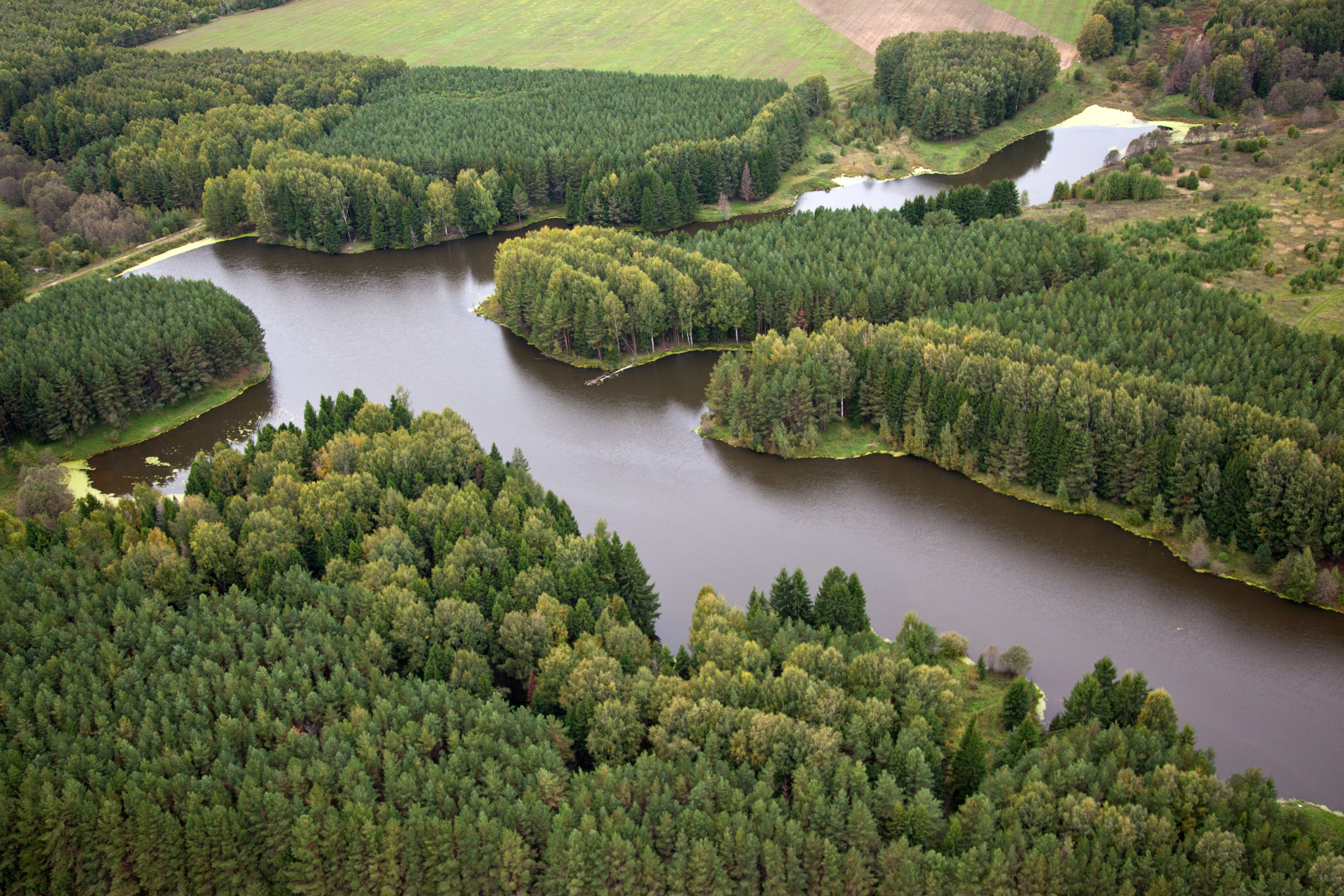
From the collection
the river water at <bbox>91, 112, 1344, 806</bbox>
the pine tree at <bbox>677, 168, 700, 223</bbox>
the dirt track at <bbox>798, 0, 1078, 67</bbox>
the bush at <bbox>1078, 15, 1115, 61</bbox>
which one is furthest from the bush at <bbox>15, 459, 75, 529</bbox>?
the bush at <bbox>1078, 15, 1115, 61</bbox>

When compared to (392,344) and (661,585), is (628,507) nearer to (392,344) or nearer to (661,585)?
(661,585)

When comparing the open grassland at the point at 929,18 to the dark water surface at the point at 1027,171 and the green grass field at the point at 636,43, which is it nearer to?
the green grass field at the point at 636,43

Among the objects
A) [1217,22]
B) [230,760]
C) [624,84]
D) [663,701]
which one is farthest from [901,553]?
[1217,22]

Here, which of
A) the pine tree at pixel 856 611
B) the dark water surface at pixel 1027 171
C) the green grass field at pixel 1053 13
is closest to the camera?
the pine tree at pixel 856 611

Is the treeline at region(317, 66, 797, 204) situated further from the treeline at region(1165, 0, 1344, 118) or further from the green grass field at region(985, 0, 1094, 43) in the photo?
the treeline at region(1165, 0, 1344, 118)

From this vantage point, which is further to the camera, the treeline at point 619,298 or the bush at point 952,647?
the treeline at point 619,298

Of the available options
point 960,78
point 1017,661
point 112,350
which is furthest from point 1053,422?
point 960,78

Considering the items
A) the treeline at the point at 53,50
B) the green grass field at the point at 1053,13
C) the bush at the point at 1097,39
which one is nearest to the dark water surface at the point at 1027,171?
the bush at the point at 1097,39
